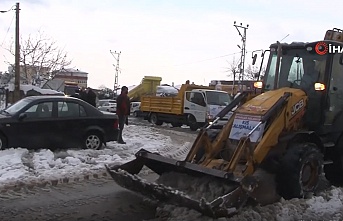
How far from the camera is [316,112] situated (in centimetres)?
894

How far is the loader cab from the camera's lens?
29.1 feet

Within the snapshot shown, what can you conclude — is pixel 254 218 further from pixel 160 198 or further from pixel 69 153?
pixel 69 153

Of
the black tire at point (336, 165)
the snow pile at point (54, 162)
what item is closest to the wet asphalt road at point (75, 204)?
the snow pile at point (54, 162)

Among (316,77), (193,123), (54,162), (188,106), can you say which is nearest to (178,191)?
(316,77)

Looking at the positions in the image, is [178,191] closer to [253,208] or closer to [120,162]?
[253,208]

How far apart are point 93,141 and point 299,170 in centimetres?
730

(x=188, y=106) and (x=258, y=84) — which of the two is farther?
(x=188, y=106)

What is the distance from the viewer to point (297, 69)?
9.25m

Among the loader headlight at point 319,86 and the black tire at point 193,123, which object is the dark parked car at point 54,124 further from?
the black tire at point 193,123

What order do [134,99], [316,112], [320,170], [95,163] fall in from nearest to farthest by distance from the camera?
1. [320,170]
2. [316,112]
3. [95,163]
4. [134,99]

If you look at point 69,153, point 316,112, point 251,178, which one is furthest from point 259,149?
point 69,153

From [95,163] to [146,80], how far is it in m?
30.9

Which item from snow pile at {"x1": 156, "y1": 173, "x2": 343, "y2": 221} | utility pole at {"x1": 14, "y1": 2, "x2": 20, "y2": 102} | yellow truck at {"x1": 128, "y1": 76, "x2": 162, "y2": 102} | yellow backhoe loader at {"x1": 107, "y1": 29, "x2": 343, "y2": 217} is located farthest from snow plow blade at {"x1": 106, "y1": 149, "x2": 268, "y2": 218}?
yellow truck at {"x1": 128, "y1": 76, "x2": 162, "y2": 102}

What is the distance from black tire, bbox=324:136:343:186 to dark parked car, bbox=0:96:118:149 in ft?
21.8
